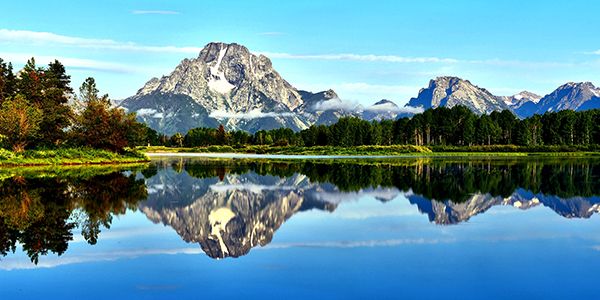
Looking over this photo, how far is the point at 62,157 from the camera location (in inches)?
2692

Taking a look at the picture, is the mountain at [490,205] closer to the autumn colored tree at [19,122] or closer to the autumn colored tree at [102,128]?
the autumn colored tree at [19,122]

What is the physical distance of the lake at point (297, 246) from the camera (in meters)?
12.5

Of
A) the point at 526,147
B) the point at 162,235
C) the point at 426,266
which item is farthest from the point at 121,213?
the point at 526,147

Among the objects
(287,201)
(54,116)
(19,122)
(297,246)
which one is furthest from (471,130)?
(297,246)

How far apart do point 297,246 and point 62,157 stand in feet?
191

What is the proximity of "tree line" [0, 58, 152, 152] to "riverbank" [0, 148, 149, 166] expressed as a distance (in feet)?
7.35

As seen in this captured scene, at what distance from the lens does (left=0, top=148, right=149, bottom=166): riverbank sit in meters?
62.1

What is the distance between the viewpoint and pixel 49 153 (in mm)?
67438

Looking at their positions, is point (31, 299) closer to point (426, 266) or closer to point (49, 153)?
point (426, 266)

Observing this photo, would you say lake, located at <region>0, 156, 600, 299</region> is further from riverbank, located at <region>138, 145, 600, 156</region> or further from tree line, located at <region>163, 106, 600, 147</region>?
tree line, located at <region>163, 106, 600, 147</region>

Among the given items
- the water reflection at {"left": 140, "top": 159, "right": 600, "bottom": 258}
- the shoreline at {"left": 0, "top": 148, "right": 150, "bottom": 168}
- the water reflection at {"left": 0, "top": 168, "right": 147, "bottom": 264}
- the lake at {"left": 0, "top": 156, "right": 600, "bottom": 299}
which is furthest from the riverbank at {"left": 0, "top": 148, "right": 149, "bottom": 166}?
the lake at {"left": 0, "top": 156, "right": 600, "bottom": 299}

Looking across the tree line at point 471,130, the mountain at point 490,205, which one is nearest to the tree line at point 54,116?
the mountain at point 490,205

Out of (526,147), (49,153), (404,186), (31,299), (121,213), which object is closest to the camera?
(31,299)

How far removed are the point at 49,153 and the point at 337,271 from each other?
6166cm
